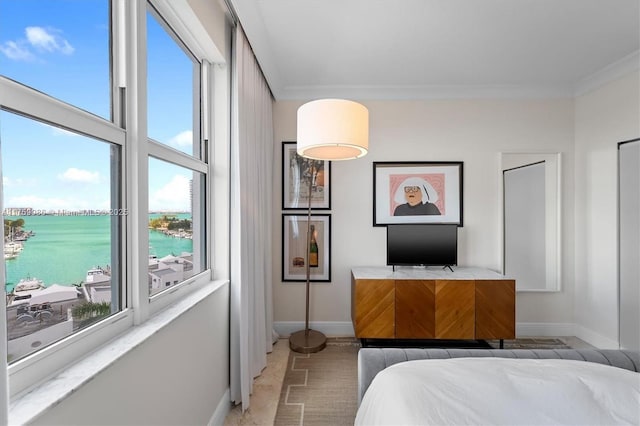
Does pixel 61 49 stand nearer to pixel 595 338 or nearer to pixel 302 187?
pixel 302 187

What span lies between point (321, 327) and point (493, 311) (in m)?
1.73

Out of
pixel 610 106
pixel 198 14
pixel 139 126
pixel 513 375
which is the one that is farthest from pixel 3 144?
pixel 610 106

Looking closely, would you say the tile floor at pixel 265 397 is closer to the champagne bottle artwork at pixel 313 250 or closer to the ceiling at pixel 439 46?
the champagne bottle artwork at pixel 313 250

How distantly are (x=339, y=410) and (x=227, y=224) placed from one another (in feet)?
4.95

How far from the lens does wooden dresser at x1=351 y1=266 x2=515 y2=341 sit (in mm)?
2760

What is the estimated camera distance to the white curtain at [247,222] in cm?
205

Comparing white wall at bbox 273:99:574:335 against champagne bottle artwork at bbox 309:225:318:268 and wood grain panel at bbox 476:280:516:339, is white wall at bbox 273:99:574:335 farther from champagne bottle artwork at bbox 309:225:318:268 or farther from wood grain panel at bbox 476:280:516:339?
wood grain panel at bbox 476:280:516:339

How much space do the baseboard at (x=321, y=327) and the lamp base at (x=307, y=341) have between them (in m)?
0.07

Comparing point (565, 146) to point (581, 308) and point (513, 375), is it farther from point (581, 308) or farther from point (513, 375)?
point (513, 375)

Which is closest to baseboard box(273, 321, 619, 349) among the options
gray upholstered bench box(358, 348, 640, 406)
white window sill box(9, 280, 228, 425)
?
gray upholstered bench box(358, 348, 640, 406)

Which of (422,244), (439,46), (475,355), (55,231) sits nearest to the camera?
(55,231)

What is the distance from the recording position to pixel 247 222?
2205 mm

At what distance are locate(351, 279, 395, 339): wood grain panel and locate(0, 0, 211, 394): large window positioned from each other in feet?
5.70

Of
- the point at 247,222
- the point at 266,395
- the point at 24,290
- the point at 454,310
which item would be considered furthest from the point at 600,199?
the point at 24,290
